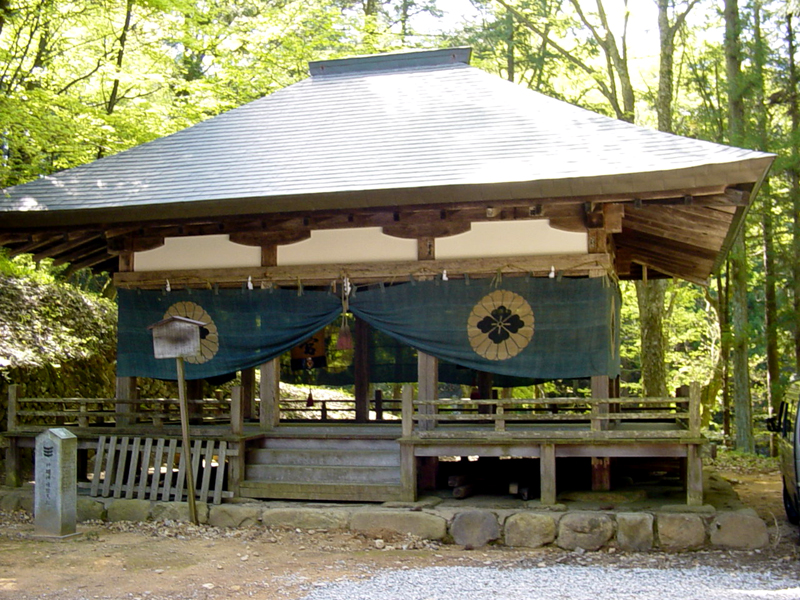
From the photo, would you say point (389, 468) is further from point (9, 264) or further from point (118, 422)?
point (9, 264)

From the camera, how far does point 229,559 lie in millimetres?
7512

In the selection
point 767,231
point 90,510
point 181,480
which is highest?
point 767,231

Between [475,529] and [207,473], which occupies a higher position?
[207,473]

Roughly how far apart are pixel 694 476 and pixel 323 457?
14.1 feet

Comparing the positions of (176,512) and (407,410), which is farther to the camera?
(176,512)

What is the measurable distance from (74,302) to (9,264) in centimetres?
175

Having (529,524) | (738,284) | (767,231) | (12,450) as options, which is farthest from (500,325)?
(738,284)

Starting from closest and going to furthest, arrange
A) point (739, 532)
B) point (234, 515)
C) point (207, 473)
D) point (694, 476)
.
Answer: point (739, 532) < point (694, 476) < point (234, 515) < point (207, 473)

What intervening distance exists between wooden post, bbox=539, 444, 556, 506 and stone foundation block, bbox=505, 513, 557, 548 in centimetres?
47

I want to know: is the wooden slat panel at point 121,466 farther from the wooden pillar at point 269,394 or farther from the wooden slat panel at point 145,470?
the wooden pillar at point 269,394

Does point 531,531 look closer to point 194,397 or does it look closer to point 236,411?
point 236,411

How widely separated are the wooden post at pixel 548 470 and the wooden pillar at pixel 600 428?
54 cm

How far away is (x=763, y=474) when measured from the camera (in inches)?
557

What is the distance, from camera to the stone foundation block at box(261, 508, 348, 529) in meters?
8.59
